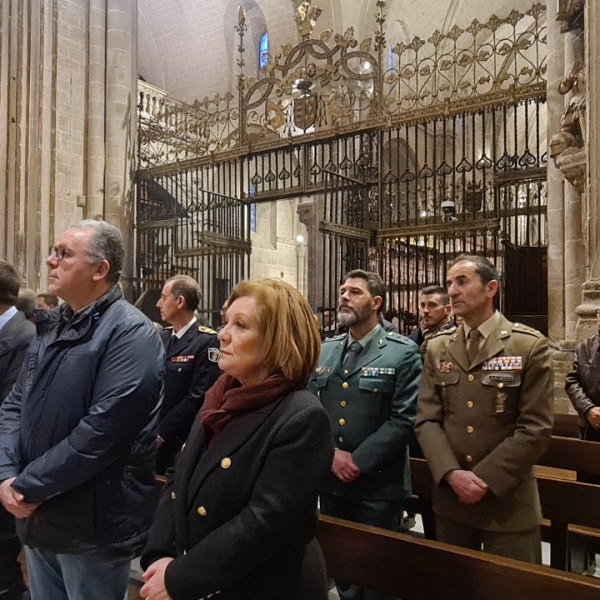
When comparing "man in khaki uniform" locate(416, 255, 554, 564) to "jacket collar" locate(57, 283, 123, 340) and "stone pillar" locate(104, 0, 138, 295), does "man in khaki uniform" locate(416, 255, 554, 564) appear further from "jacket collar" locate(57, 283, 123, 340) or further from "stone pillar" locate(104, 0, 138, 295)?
"stone pillar" locate(104, 0, 138, 295)

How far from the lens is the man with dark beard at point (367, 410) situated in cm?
243

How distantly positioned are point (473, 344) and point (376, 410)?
50cm

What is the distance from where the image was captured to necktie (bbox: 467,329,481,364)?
2336mm

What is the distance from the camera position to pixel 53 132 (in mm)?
8906

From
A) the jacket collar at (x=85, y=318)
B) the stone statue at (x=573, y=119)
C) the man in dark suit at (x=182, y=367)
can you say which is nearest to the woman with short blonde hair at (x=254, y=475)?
the jacket collar at (x=85, y=318)

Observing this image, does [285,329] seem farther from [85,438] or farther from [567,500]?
[567,500]

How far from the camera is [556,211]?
5.73 meters

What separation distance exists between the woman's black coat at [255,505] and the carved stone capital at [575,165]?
407 centimetres

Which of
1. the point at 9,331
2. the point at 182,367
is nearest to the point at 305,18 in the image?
the point at 182,367

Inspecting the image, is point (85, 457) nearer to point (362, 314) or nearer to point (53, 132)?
point (362, 314)

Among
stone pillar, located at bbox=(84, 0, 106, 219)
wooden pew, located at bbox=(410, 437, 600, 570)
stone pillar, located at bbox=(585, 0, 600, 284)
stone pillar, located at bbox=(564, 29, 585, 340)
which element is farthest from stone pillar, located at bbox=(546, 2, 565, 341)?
stone pillar, located at bbox=(84, 0, 106, 219)

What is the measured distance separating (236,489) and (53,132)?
8881 millimetres

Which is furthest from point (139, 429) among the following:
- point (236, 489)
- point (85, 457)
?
point (236, 489)

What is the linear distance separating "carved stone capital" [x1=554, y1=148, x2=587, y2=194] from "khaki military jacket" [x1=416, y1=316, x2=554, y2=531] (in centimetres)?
282
